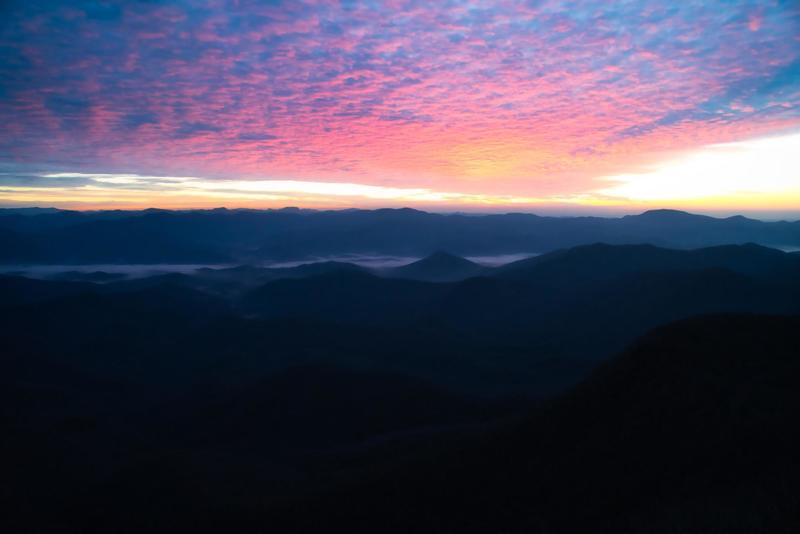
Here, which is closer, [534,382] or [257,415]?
[257,415]

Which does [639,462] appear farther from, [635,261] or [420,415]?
[635,261]

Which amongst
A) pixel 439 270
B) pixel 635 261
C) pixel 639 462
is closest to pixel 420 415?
pixel 639 462

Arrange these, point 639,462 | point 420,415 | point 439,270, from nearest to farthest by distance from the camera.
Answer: point 639,462
point 420,415
point 439,270

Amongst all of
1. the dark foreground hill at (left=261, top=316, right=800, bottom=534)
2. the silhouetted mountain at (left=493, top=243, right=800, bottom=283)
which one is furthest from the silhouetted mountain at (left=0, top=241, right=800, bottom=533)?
the silhouetted mountain at (left=493, top=243, right=800, bottom=283)

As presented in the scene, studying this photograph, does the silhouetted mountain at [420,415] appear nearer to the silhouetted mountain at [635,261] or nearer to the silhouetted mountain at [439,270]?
the silhouetted mountain at [635,261]

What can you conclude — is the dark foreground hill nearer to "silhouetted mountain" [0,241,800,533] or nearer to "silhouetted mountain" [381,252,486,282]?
"silhouetted mountain" [0,241,800,533]

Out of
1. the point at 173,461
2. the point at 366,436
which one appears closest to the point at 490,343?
the point at 366,436

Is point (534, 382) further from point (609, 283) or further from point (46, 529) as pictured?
point (609, 283)
